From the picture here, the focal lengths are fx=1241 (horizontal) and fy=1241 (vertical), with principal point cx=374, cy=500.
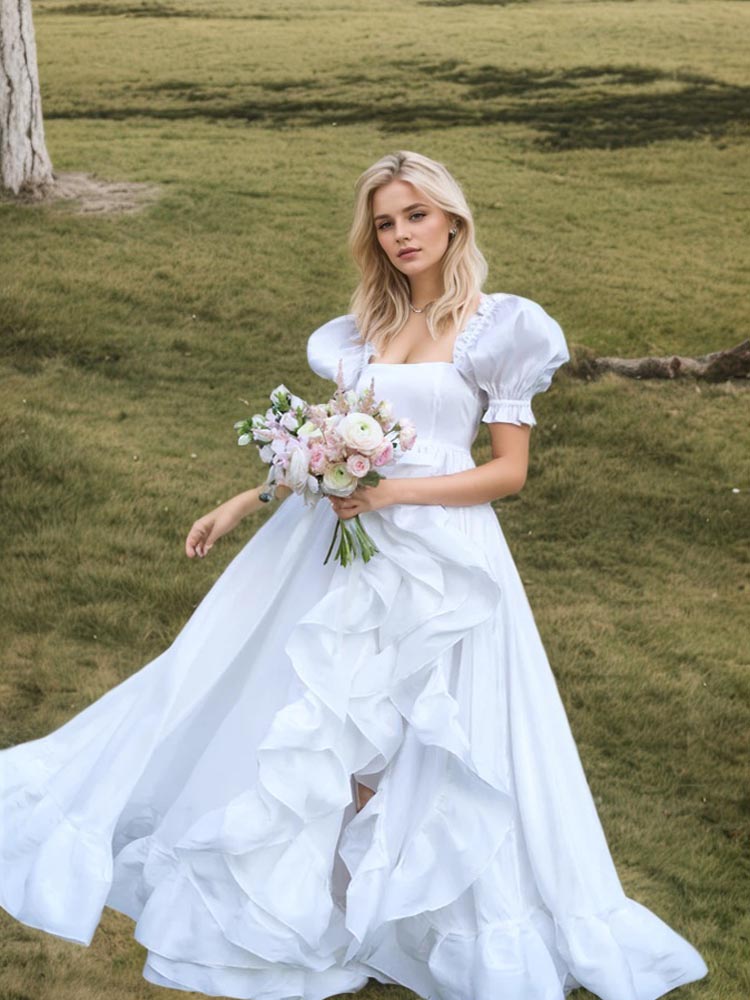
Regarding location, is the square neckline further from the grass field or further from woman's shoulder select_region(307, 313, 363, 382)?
the grass field

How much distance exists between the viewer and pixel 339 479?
8.52ft

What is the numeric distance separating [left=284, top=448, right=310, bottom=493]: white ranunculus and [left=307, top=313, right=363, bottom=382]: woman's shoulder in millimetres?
448

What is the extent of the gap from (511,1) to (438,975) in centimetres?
655

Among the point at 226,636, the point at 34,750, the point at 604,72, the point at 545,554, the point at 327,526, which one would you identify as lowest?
the point at 545,554

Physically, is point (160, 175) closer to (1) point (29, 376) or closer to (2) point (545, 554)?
(1) point (29, 376)

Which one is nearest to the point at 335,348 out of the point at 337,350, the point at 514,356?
the point at 337,350

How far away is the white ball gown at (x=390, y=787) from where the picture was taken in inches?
107

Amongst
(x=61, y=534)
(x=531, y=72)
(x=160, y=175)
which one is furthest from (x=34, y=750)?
(x=531, y=72)

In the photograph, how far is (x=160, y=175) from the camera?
756 cm

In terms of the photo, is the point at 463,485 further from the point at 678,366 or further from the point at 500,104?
the point at 500,104

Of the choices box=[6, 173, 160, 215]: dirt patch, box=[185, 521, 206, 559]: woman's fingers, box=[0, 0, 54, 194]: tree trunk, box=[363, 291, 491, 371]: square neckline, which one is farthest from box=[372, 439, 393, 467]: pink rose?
box=[0, 0, 54, 194]: tree trunk

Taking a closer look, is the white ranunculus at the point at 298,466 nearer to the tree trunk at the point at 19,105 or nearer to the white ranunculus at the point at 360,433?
the white ranunculus at the point at 360,433

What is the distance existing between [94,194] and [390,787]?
557cm

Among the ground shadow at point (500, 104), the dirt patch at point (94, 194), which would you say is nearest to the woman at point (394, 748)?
the dirt patch at point (94, 194)
